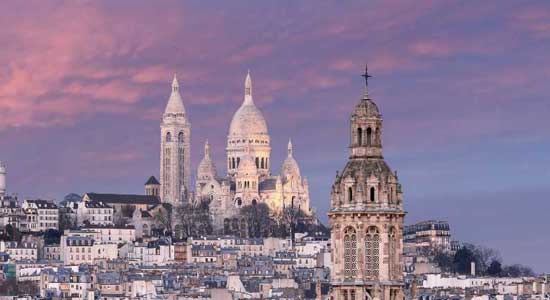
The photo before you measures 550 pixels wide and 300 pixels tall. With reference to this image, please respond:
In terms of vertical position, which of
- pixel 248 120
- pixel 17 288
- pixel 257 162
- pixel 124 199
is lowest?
pixel 17 288

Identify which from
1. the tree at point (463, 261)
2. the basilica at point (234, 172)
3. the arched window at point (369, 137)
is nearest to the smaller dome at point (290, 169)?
the basilica at point (234, 172)

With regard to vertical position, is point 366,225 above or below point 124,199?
below

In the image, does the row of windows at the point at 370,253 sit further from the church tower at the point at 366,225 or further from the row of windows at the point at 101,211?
the row of windows at the point at 101,211

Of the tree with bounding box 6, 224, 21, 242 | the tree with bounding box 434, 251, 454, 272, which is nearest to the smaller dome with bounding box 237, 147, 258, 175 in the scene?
the tree with bounding box 6, 224, 21, 242

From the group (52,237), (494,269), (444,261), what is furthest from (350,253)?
(52,237)

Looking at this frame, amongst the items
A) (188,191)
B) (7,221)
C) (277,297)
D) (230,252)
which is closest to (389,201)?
(277,297)

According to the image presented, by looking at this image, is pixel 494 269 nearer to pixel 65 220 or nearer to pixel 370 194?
pixel 65 220

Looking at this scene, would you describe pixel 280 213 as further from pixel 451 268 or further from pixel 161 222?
pixel 451 268
